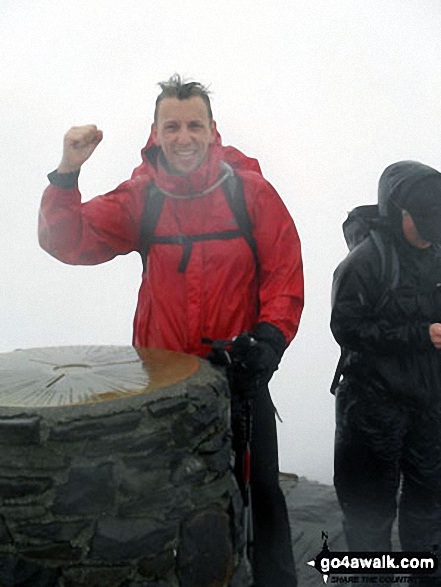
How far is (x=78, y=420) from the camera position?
2691mm

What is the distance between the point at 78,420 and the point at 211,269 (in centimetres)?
114

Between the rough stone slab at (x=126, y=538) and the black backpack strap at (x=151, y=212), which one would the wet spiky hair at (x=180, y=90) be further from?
the rough stone slab at (x=126, y=538)

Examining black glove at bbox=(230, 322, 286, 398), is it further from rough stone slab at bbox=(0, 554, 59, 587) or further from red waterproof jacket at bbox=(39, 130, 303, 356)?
rough stone slab at bbox=(0, 554, 59, 587)

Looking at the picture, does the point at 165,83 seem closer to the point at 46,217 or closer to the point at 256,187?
the point at 256,187

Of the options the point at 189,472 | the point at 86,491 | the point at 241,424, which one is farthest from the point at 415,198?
the point at 86,491

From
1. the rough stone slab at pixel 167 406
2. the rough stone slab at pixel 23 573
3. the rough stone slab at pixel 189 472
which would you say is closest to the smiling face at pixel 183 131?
the rough stone slab at pixel 167 406

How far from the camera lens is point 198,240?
11.3ft

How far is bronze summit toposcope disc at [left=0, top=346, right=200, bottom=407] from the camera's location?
288 cm

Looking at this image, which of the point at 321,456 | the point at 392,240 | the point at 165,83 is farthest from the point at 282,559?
the point at 321,456

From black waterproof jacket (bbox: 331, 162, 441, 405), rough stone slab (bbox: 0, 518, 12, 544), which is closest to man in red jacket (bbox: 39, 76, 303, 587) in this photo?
black waterproof jacket (bbox: 331, 162, 441, 405)

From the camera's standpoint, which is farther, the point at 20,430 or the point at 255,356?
the point at 255,356

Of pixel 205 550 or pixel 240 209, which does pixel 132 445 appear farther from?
pixel 240 209

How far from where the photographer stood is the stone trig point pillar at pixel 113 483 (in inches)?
106

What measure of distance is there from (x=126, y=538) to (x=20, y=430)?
0.66 m
